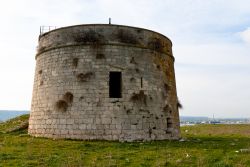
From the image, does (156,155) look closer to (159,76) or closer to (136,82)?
(136,82)

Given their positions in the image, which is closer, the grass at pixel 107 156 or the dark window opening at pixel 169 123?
the grass at pixel 107 156

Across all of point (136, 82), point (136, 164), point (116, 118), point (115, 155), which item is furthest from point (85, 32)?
point (136, 164)

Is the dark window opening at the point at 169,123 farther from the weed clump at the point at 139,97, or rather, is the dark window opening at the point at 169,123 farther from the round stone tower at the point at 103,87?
the weed clump at the point at 139,97

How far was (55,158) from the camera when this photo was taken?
9.98 m

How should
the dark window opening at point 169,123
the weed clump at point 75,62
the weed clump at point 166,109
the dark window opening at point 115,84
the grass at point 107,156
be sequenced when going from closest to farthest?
the grass at point 107,156 → the dark window opening at point 115,84 → the weed clump at point 75,62 → the weed clump at point 166,109 → the dark window opening at point 169,123

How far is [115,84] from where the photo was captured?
15.5 m

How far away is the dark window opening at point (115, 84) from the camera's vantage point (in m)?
15.4

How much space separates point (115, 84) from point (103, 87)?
75cm

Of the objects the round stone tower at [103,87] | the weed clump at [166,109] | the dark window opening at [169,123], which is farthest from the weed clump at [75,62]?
the dark window opening at [169,123]

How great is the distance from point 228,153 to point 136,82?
18.5 ft

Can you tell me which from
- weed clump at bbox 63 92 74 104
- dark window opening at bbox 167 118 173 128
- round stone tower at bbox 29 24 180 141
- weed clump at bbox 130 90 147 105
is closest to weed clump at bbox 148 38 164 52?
round stone tower at bbox 29 24 180 141

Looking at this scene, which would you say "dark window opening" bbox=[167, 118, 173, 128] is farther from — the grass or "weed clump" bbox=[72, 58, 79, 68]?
"weed clump" bbox=[72, 58, 79, 68]

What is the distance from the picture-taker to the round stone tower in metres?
14.7

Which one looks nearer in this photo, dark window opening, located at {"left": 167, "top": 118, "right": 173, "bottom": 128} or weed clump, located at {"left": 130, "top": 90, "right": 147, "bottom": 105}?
weed clump, located at {"left": 130, "top": 90, "right": 147, "bottom": 105}
